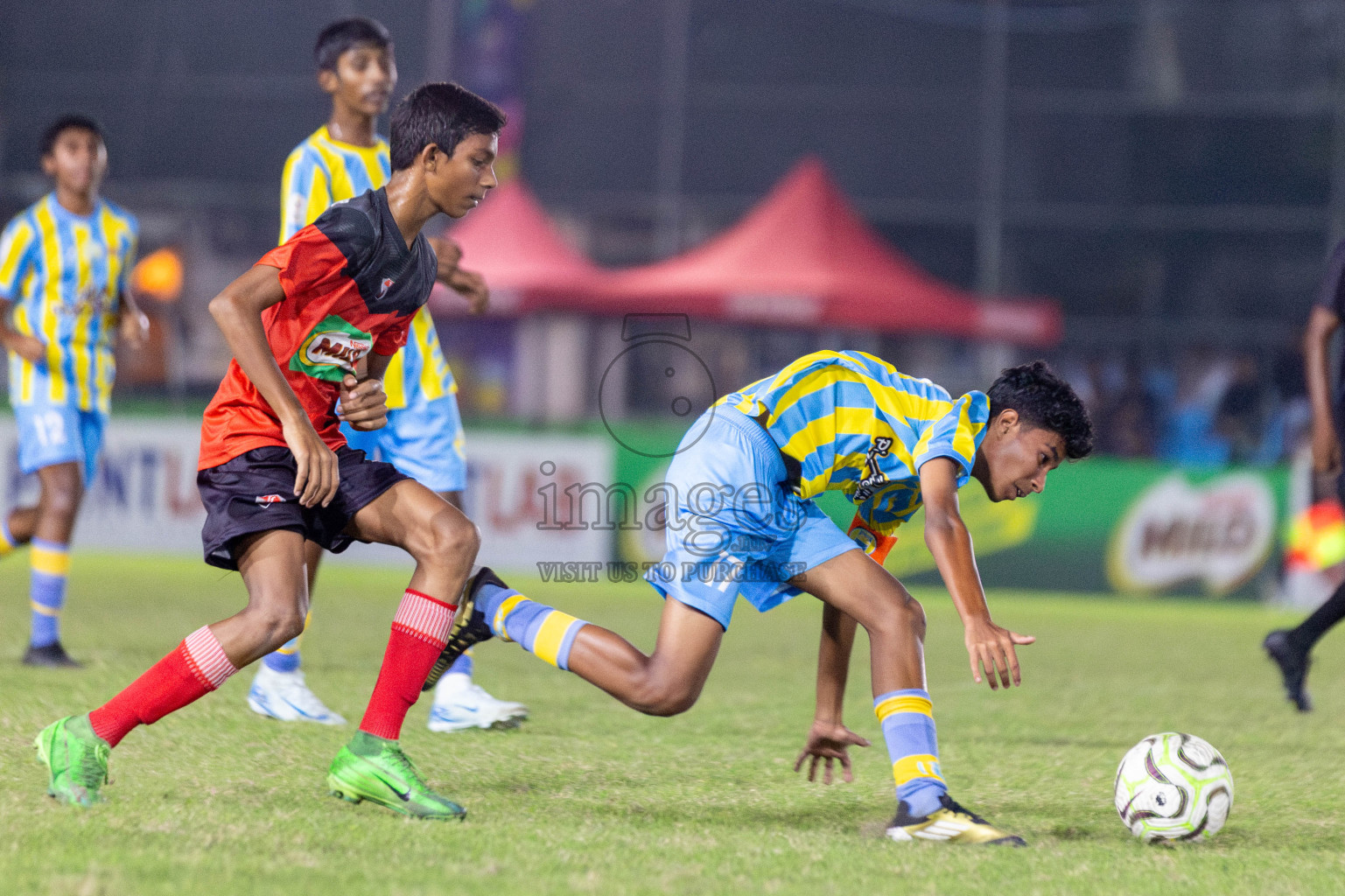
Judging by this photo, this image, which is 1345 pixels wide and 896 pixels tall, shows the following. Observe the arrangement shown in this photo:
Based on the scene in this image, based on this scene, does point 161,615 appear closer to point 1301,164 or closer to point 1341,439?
point 1341,439

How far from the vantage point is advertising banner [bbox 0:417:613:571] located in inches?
439

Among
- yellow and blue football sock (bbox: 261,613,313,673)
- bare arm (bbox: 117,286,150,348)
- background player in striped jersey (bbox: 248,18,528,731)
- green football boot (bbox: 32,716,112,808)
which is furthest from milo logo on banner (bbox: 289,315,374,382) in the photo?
bare arm (bbox: 117,286,150,348)

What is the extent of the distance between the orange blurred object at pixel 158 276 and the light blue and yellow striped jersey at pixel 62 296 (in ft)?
43.5

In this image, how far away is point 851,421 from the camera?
151 inches

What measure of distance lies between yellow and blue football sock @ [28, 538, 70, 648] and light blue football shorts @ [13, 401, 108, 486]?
12.0 inches

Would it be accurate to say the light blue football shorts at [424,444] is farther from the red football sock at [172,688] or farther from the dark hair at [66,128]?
the dark hair at [66,128]

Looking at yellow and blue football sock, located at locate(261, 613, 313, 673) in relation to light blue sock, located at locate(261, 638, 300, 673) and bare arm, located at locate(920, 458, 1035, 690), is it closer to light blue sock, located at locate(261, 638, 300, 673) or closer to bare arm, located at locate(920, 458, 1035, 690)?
light blue sock, located at locate(261, 638, 300, 673)

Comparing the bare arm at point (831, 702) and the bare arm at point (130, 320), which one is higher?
the bare arm at point (130, 320)

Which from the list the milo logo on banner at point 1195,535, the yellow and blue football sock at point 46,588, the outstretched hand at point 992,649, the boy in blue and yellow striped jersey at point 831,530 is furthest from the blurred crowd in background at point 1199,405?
the outstretched hand at point 992,649

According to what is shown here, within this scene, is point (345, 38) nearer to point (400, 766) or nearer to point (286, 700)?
point (286, 700)

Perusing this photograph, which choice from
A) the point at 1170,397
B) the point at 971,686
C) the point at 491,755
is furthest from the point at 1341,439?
the point at 1170,397

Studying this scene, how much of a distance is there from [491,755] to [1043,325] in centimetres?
1313

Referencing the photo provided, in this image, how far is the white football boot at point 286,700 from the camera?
4.92 m

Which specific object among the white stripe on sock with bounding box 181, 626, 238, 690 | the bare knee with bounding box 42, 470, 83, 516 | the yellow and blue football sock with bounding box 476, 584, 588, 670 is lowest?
the white stripe on sock with bounding box 181, 626, 238, 690
